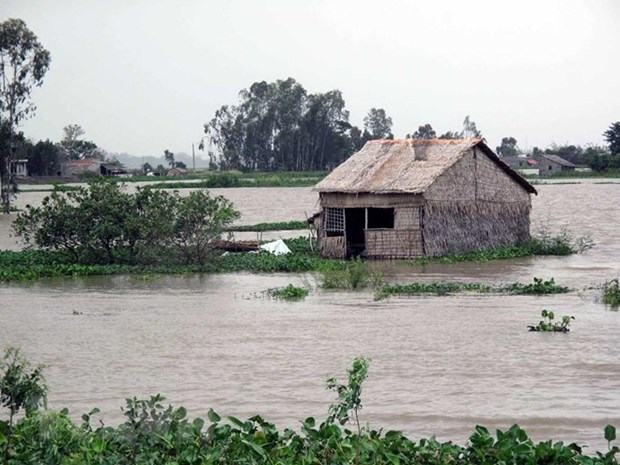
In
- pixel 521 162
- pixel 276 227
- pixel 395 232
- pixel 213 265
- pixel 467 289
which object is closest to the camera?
pixel 467 289

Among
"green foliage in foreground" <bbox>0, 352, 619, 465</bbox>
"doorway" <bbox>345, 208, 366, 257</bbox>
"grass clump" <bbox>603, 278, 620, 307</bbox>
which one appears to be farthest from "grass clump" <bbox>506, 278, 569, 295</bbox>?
"green foliage in foreground" <bbox>0, 352, 619, 465</bbox>

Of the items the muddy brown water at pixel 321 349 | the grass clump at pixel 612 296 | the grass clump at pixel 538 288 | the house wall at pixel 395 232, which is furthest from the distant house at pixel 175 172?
the grass clump at pixel 612 296

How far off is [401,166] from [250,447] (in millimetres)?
15928

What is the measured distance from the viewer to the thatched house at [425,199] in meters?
21.8

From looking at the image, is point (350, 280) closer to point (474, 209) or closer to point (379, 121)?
point (474, 209)

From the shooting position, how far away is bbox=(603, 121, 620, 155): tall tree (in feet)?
208

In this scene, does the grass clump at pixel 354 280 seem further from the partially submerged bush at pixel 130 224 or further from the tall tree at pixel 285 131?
the tall tree at pixel 285 131

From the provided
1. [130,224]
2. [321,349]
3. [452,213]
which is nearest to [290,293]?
[321,349]

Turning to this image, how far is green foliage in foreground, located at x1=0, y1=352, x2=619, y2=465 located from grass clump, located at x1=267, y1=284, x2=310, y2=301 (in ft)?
31.7

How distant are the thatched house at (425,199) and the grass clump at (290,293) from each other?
15.3 feet

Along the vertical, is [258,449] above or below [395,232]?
below

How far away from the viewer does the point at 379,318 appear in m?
15.1

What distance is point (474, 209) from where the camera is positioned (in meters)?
22.8

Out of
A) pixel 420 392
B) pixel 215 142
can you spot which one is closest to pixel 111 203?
pixel 420 392
